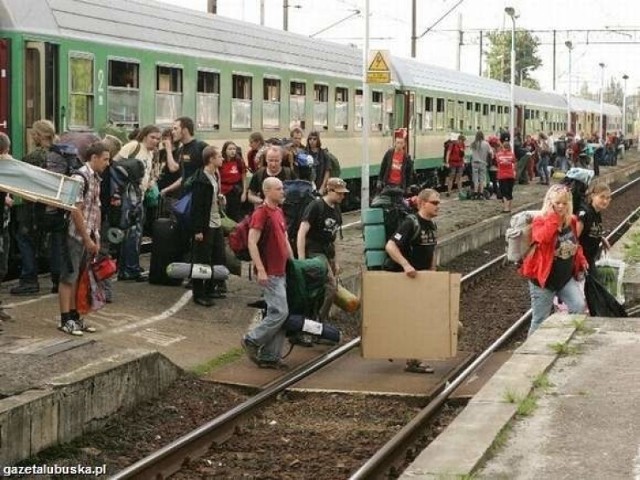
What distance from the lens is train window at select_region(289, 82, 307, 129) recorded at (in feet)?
80.1

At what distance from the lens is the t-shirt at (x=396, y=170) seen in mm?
19734

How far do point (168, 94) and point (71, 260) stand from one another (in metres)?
8.26

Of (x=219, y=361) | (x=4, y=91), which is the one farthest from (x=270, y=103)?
(x=219, y=361)

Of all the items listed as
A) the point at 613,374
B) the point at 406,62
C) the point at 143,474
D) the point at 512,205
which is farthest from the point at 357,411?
the point at 406,62

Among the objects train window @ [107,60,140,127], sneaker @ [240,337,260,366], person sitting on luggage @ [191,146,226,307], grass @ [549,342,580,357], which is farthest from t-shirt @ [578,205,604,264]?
train window @ [107,60,140,127]

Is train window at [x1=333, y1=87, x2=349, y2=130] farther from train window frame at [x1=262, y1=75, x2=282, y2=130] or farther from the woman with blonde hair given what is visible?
the woman with blonde hair

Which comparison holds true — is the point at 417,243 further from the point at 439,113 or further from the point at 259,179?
the point at 439,113

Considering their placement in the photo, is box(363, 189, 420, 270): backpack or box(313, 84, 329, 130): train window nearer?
box(363, 189, 420, 270): backpack

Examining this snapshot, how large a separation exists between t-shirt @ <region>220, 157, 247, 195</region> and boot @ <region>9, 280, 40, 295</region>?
339 cm

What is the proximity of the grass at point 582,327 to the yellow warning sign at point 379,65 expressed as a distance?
839 cm

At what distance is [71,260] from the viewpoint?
36.1 ft

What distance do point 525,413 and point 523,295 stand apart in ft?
33.0

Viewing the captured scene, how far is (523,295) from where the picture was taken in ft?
59.5

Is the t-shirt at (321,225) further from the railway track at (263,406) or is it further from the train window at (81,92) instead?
the train window at (81,92)
